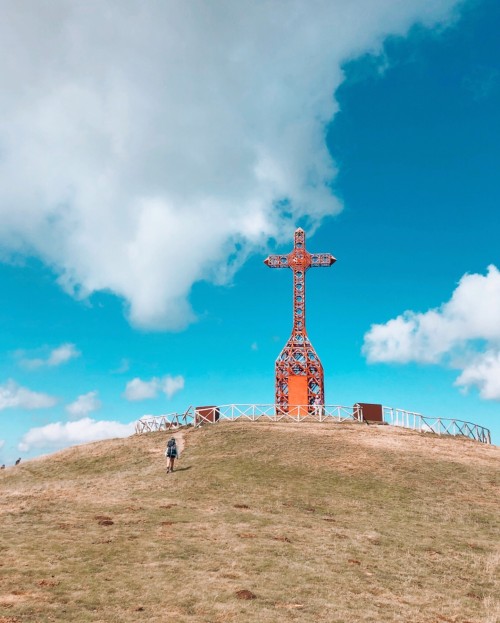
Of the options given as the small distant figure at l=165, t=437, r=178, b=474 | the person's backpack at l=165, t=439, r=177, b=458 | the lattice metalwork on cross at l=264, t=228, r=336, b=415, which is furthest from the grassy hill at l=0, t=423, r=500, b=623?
the lattice metalwork on cross at l=264, t=228, r=336, b=415

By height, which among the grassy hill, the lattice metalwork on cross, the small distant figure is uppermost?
the lattice metalwork on cross

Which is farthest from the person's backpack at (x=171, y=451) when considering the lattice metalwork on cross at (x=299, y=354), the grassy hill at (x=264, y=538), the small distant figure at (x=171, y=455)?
the lattice metalwork on cross at (x=299, y=354)

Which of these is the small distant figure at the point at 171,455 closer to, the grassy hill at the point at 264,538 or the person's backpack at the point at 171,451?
the person's backpack at the point at 171,451

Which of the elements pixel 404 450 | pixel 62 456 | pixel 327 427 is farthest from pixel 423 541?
pixel 62 456

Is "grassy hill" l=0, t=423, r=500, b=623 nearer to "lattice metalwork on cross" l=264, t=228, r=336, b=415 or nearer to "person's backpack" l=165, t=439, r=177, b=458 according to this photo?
"person's backpack" l=165, t=439, r=177, b=458

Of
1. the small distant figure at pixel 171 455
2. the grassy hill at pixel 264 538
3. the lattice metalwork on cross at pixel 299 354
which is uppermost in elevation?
the lattice metalwork on cross at pixel 299 354

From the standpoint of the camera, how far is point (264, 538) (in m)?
17.0

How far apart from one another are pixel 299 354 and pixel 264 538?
51223 mm

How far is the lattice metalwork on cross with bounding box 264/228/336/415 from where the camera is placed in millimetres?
65938

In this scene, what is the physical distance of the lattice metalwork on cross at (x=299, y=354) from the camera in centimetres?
6594

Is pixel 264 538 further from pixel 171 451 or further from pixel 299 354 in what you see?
pixel 299 354

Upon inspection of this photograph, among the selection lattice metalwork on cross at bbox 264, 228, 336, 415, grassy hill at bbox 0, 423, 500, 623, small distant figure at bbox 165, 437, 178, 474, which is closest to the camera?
grassy hill at bbox 0, 423, 500, 623

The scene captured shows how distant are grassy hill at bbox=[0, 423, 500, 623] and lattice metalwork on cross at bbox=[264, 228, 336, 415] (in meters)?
31.4

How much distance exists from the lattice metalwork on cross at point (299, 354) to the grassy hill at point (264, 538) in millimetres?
31364
